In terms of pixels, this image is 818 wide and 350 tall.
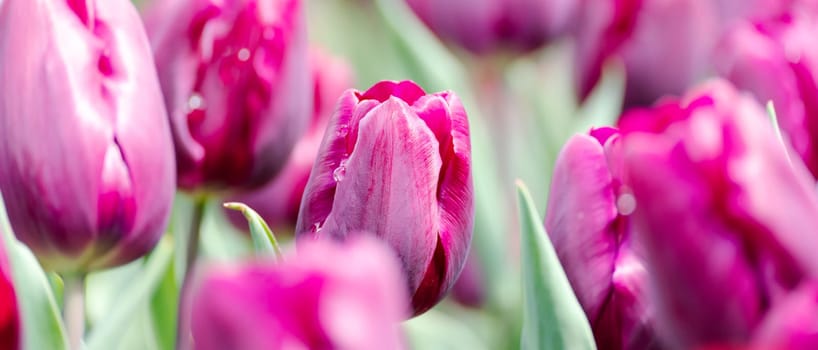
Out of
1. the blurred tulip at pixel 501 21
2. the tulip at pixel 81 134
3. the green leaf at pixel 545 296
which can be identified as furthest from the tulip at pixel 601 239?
the blurred tulip at pixel 501 21

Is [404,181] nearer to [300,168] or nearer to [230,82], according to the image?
[230,82]

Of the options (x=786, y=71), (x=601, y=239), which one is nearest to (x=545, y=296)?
(x=601, y=239)

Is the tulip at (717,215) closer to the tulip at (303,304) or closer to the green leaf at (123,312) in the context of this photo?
the tulip at (303,304)

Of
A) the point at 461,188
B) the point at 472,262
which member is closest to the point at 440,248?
the point at 461,188

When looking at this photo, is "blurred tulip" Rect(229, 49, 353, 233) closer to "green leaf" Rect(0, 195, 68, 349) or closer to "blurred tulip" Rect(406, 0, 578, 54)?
"blurred tulip" Rect(406, 0, 578, 54)

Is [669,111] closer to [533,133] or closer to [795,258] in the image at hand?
[795,258]
